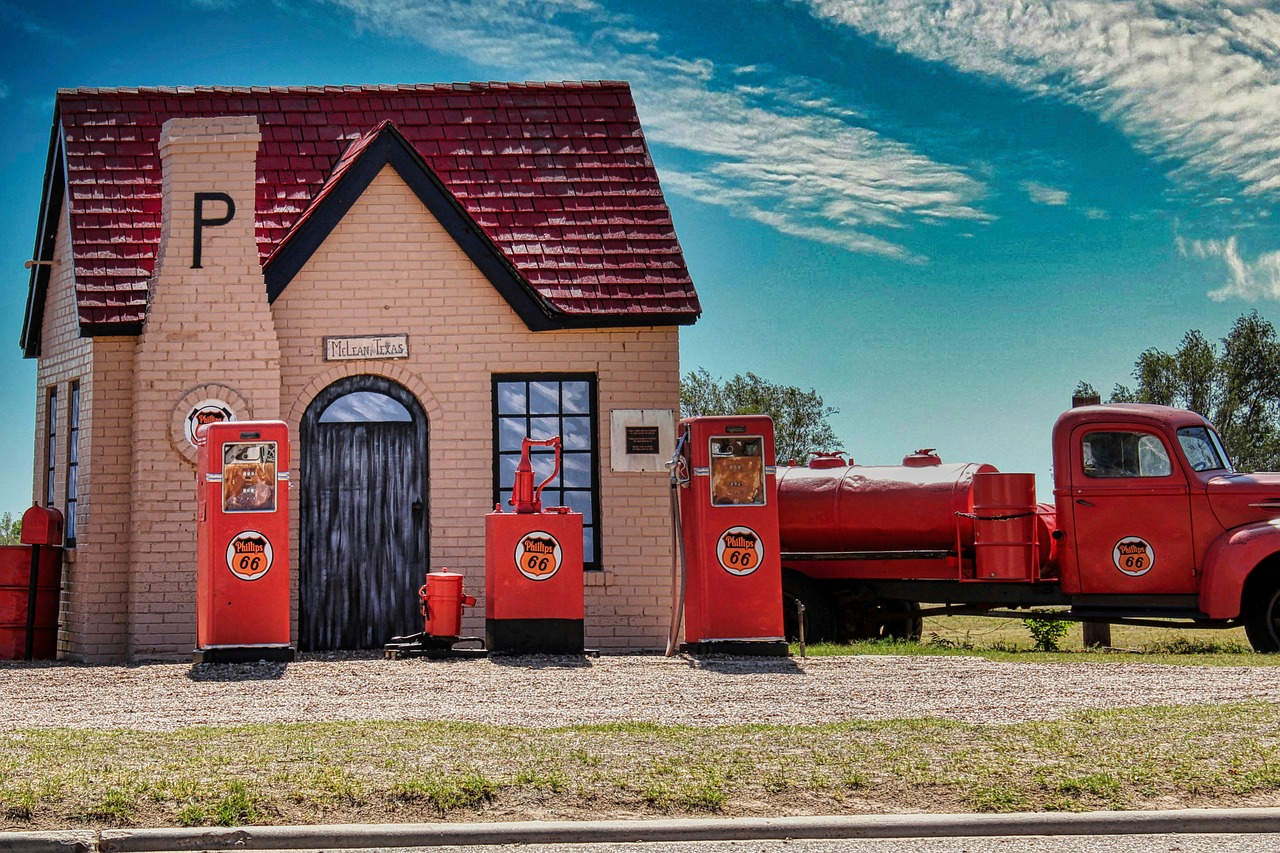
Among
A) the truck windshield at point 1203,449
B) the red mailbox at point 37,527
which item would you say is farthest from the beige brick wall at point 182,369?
the truck windshield at point 1203,449

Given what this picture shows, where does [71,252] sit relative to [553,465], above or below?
above

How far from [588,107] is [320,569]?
6.56 m

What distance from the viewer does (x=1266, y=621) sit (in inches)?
558

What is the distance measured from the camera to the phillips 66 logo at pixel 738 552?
42.8ft

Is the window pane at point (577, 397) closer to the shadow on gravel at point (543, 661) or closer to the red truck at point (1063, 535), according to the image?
the red truck at point (1063, 535)

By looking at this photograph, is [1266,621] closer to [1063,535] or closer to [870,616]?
[1063,535]

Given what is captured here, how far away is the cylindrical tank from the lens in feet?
52.5

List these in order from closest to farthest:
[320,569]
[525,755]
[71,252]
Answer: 1. [525,755]
2. [320,569]
3. [71,252]

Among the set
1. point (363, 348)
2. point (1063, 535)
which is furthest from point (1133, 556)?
point (363, 348)

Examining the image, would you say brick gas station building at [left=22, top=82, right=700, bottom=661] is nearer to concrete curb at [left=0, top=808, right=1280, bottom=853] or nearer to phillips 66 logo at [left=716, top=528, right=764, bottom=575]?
phillips 66 logo at [left=716, top=528, right=764, bottom=575]

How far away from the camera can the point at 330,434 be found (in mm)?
15141

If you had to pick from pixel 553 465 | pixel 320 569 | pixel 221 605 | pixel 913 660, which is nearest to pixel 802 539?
pixel 553 465

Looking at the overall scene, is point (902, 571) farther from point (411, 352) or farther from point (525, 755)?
point (525, 755)

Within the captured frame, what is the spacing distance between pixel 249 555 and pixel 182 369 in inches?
119
